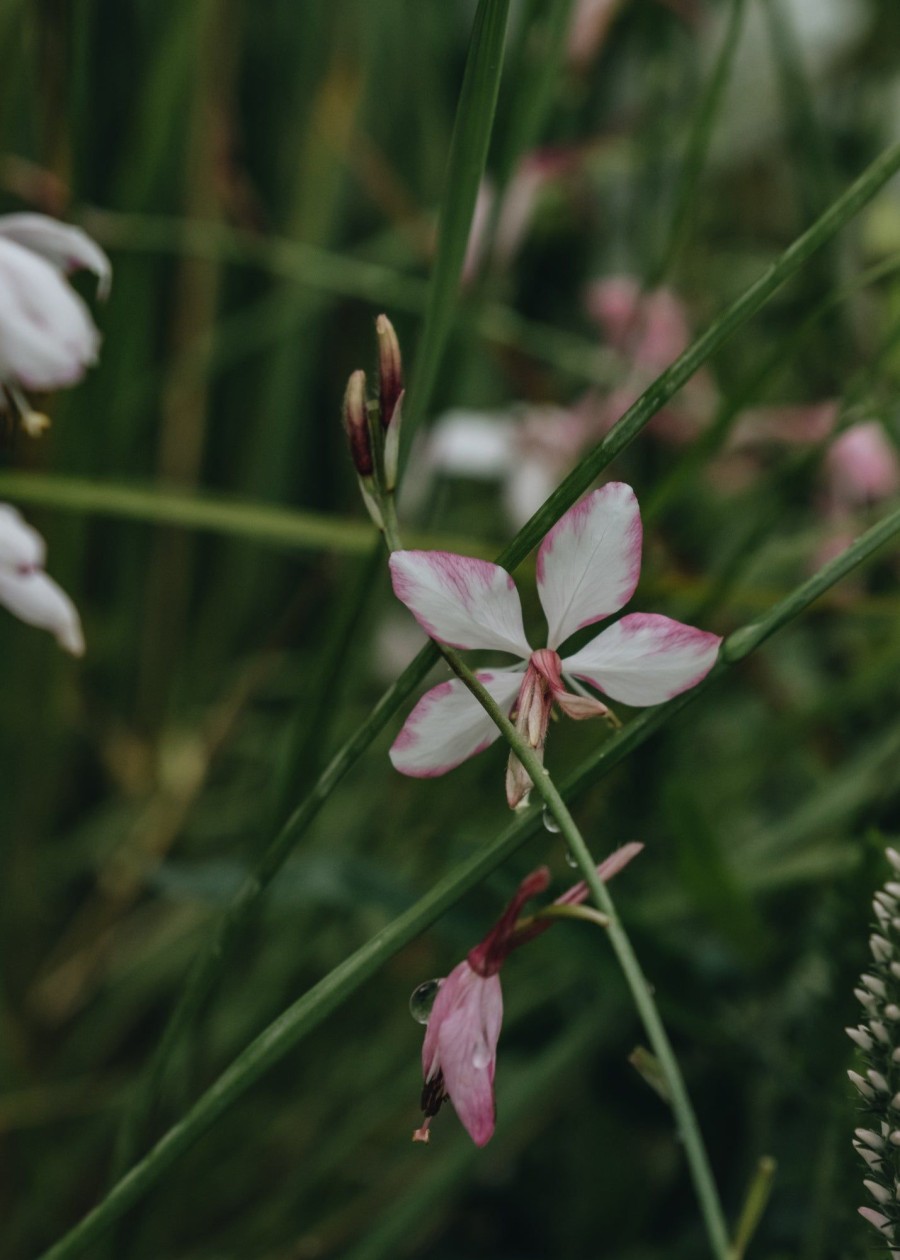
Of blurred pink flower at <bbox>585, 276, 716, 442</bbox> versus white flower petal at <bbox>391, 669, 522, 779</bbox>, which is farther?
blurred pink flower at <bbox>585, 276, 716, 442</bbox>

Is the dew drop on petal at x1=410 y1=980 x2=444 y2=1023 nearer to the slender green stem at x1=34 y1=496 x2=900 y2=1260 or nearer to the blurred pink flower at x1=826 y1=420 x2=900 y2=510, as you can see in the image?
the slender green stem at x1=34 y1=496 x2=900 y2=1260

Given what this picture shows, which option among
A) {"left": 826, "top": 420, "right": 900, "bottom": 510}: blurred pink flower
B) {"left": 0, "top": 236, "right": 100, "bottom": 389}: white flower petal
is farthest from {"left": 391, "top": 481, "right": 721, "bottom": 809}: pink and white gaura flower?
{"left": 826, "top": 420, "right": 900, "bottom": 510}: blurred pink flower

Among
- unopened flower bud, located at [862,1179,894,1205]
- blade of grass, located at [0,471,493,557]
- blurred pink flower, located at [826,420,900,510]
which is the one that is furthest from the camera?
blurred pink flower, located at [826,420,900,510]

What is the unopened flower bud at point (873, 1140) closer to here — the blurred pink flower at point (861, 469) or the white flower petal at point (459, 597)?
the white flower petal at point (459, 597)

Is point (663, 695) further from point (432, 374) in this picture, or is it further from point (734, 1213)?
point (734, 1213)

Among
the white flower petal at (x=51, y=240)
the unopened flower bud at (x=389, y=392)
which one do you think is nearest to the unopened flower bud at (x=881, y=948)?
the unopened flower bud at (x=389, y=392)

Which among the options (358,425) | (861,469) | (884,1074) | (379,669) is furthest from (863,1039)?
(379,669)

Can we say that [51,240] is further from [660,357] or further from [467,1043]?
[660,357]
